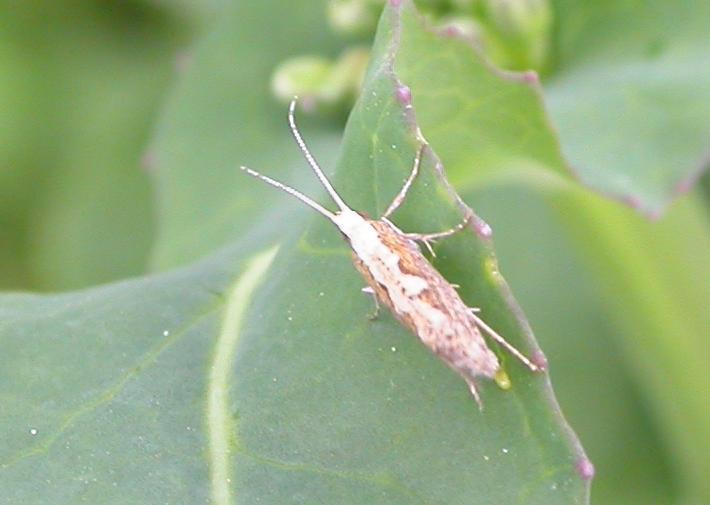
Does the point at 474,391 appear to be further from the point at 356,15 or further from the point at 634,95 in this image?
the point at 356,15

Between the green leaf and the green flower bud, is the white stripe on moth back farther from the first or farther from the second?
the green flower bud

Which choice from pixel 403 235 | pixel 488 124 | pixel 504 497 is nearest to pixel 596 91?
pixel 488 124

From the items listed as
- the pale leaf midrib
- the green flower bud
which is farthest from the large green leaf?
the green flower bud

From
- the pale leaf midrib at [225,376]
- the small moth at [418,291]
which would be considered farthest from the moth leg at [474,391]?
the pale leaf midrib at [225,376]

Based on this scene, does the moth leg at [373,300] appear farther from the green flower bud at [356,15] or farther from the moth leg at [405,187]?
the green flower bud at [356,15]

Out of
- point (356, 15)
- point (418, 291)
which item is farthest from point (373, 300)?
point (356, 15)

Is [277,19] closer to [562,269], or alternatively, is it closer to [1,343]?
[562,269]
